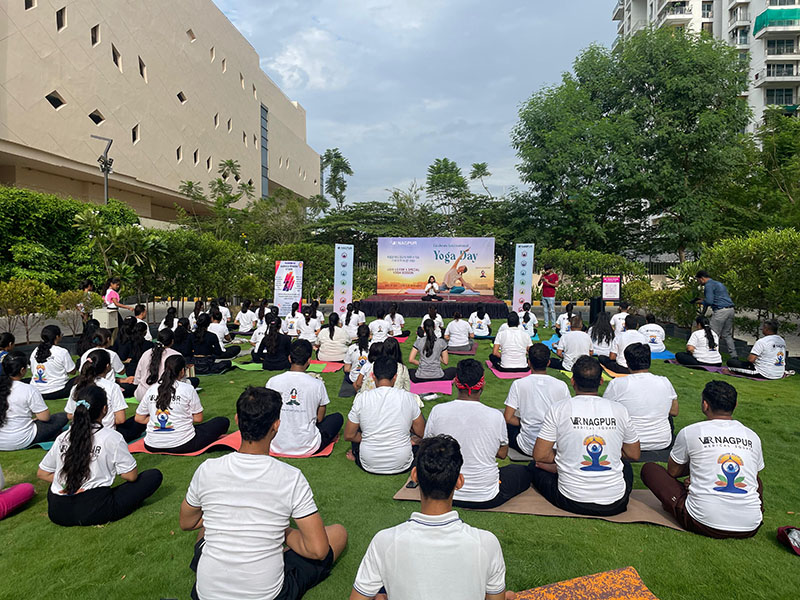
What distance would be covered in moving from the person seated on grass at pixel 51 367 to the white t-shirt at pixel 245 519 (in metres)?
4.77

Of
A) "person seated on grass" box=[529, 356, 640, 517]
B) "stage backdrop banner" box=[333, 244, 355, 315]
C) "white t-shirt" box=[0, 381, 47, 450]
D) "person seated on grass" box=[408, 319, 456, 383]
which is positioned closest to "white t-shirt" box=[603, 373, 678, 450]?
"person seated on grass" box=[529, 356, 640, 517]

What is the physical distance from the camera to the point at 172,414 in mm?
4391

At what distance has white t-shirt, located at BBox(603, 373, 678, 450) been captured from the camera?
415cm

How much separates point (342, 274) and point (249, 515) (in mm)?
12422

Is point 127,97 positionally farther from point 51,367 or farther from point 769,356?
point 769,356

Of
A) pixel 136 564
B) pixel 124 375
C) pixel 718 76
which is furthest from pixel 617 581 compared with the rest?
pixel 718 76

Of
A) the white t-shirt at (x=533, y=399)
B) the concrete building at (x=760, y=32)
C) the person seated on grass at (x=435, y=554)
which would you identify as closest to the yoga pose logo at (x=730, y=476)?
the white t-shirt at (x=533, y=399)

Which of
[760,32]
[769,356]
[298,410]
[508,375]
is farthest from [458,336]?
[760,32]

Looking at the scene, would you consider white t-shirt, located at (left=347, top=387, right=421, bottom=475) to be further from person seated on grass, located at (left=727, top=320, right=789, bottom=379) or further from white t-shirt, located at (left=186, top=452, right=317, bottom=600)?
person seated on grass, located at (left=727, top=320, right=789, bottom=379)

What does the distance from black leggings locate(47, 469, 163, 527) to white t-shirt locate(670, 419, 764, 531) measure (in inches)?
146

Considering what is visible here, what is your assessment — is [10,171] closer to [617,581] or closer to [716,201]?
[617,581]

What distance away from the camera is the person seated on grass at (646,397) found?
13.5 feet

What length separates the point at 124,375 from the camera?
746cm

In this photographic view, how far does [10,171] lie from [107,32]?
30.1 ft
